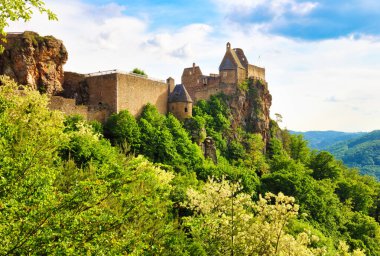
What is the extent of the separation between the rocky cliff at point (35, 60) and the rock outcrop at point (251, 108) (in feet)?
106

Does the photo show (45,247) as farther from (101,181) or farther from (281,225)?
(281,225)

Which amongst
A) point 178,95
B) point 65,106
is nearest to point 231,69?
point 178,95

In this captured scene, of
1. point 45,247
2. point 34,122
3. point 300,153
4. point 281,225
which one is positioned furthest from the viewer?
point 300,153

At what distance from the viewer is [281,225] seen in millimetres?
17703

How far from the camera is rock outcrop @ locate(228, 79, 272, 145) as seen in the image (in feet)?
222

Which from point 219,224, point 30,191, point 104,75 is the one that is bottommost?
point 219,224

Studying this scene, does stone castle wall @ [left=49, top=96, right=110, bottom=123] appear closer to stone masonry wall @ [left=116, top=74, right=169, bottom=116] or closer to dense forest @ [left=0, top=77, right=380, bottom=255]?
dense forest @ [left=0, top=77, right=380, bottom=255]

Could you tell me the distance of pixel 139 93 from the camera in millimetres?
47281

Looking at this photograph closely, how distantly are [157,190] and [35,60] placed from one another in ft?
71.1

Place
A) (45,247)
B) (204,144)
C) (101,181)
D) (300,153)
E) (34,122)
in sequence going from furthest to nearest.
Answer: (300,153) → (204,144) → (34,122) → (101,181) → (45,247)

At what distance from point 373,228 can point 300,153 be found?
1123 inches

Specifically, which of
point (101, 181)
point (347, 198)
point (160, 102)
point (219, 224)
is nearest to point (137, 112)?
point (160, 102)

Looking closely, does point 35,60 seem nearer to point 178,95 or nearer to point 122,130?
point 122,130

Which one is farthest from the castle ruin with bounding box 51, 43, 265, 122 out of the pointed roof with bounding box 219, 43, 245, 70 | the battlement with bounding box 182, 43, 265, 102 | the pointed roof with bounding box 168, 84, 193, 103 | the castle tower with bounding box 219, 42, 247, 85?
the pointed roof with bounding box 219, 43, 245, 70
